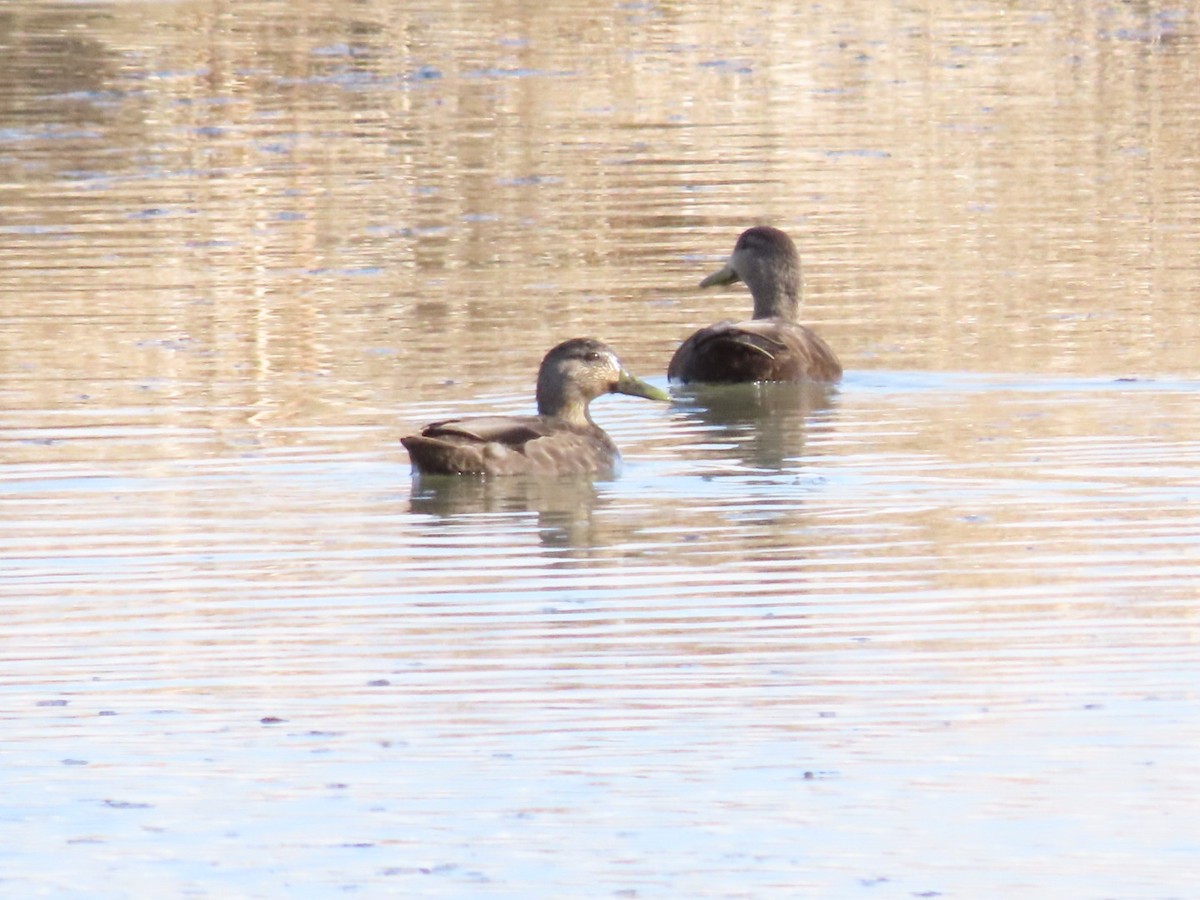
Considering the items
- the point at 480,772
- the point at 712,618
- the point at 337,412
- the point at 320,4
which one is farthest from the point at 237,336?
the point at 320,4

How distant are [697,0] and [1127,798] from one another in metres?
34.8

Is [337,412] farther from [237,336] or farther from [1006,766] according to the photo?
[1006,766]

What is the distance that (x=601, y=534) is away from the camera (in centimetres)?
989

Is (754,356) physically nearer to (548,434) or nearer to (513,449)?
(548,434)

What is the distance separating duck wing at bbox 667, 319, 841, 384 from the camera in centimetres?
1352

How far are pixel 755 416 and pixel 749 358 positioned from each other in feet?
2.56

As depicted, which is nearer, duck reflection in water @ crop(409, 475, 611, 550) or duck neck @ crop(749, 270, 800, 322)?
duck reflection in water @ crop(409, 475, 611, 550)

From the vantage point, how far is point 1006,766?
652cm

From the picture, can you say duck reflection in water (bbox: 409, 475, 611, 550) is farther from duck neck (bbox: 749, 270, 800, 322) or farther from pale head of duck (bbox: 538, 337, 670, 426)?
duck neck (bbox: 749, 270, 800, 322)

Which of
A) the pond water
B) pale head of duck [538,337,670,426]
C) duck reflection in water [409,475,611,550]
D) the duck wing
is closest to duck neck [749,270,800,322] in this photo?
the pond water

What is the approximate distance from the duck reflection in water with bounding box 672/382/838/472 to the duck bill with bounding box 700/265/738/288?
1747 mm

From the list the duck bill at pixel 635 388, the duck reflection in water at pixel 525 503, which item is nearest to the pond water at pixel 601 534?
the duck reflection in water at pixel 525 503

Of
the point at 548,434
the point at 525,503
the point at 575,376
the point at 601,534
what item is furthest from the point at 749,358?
the point at 601,534

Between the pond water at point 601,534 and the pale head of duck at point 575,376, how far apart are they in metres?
0.38
